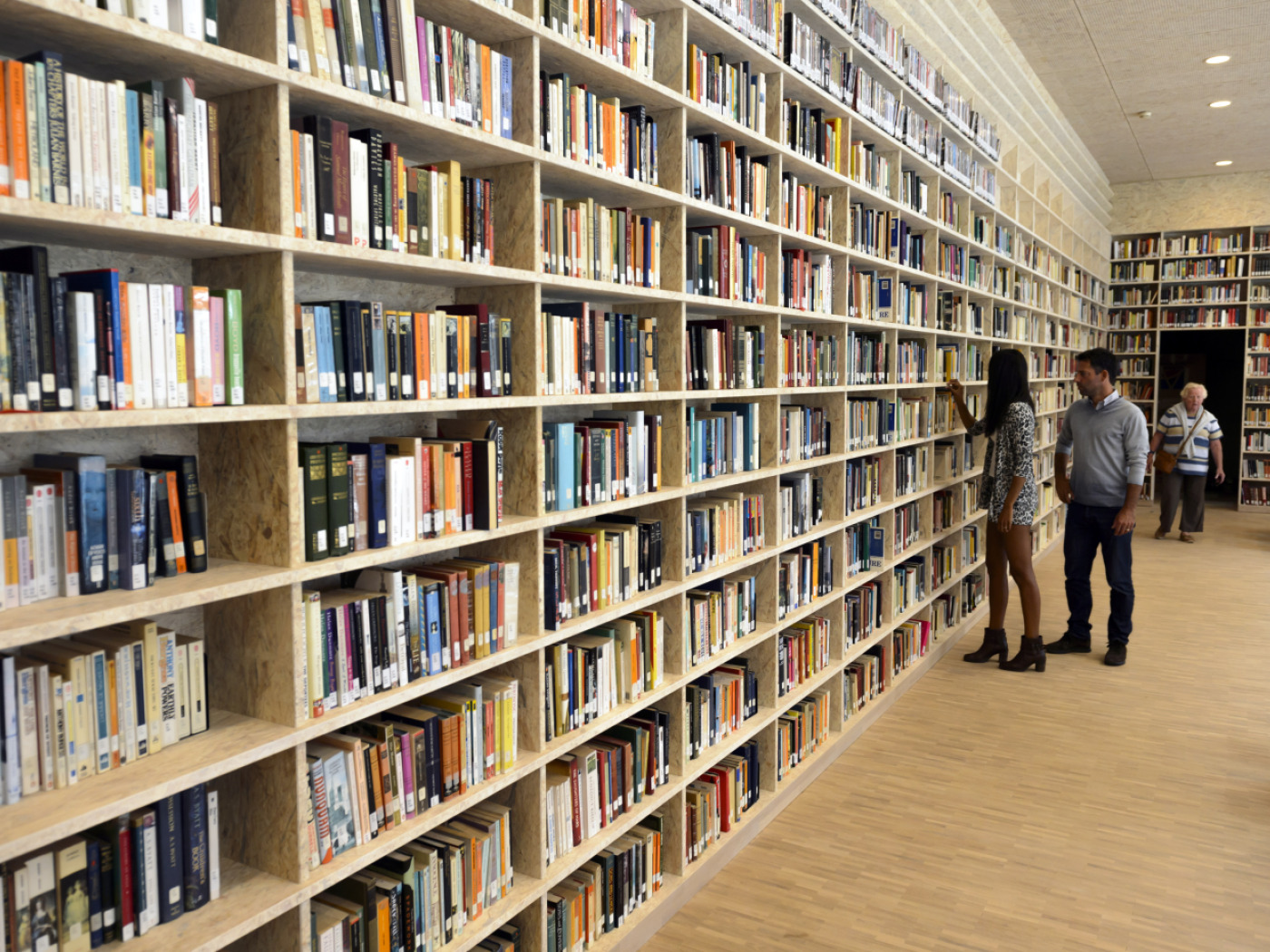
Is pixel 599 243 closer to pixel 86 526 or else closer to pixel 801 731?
pixel 86 526

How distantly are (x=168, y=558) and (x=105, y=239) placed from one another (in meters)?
0.56

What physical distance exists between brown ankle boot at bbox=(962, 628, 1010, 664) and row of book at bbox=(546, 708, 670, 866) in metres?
3.14

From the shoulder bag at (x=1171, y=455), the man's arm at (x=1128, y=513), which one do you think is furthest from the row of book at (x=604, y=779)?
the shoulder bag at (x=1171, y=455)

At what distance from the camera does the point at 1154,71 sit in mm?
7375

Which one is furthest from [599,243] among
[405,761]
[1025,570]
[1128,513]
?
[1128,513]

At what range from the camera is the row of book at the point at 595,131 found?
227cm

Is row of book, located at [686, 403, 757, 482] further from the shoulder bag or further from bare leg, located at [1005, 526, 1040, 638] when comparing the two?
the shoulder bag

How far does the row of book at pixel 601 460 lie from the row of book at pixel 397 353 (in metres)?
0.25

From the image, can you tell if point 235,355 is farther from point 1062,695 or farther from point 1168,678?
point 1168,678

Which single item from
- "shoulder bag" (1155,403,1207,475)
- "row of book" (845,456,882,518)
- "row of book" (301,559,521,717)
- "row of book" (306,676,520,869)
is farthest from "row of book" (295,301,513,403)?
"shoulder bag" (1155,403,1207,475)

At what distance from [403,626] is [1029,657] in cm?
441

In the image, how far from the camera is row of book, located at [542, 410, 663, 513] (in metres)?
2.36

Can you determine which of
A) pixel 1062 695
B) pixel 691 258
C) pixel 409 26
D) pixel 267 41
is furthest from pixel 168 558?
pixel 1062 695

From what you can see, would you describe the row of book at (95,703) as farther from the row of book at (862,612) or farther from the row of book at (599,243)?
the row of book at (862,612)
